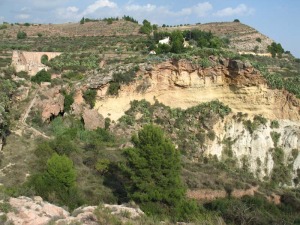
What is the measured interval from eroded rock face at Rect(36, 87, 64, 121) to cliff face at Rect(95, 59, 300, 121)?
4453mm

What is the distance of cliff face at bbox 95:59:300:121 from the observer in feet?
112

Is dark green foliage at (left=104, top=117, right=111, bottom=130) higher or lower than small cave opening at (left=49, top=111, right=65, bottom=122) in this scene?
lower

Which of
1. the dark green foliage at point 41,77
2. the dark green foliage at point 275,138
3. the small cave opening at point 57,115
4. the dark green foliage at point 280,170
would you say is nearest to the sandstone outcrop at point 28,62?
the dark green foliage at point 41,77

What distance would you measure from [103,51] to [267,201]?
29478 mm

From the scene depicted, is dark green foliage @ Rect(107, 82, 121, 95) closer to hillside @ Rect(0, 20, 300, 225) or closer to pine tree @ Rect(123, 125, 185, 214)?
hillside @ Rect(0, 20, 300, 225)

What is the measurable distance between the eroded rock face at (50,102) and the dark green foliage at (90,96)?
83.0 inches

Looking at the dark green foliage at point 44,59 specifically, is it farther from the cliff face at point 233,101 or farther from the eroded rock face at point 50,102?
the cliff face at point 233,101

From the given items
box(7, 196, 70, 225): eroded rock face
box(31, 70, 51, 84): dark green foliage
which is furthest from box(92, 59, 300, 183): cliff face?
box(7, 196, 70, 225): eroded rock face

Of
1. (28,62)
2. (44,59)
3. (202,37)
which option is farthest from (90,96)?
(202,37)

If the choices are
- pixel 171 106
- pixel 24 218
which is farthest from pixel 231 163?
pixel 24 218

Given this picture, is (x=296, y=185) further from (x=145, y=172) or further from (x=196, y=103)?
(x=145, y=172)

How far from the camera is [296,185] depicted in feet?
106

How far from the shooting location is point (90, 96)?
106ft

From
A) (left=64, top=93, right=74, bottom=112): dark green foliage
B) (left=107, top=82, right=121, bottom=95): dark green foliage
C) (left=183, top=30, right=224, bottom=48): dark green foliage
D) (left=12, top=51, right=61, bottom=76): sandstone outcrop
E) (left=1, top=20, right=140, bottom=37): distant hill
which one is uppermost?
(left=1, top=20, right=140, bottom=37): distant hill
